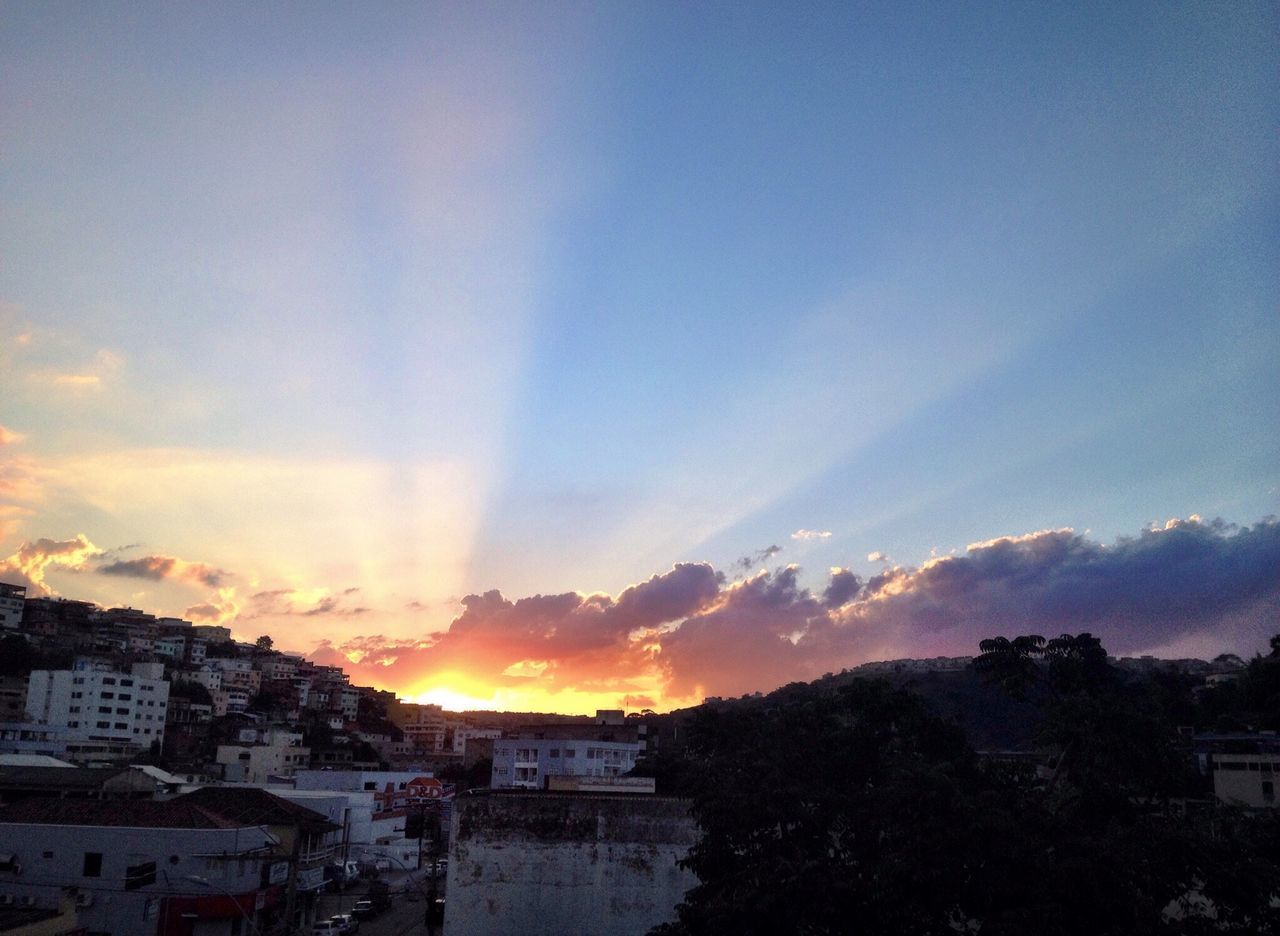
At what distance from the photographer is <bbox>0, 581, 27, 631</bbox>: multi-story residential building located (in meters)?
105

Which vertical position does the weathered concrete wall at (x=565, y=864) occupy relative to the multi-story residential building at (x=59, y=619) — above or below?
below

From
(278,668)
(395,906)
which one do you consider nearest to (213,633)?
(278,668)

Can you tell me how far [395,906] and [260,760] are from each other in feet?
126

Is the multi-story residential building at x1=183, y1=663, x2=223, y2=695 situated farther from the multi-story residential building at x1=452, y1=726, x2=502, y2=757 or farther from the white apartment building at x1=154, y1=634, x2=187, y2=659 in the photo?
the multi-story residential building at x1=452, y1=726, x2=502, y2=757

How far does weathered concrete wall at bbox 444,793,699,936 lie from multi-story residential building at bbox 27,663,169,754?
2342 inches

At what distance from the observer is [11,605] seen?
4190 inches

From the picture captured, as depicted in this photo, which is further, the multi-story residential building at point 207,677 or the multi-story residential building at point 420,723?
the multi-story residential building at point 420,723

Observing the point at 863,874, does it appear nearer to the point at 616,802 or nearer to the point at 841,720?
the point at 616,802

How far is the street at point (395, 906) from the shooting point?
36.6 m

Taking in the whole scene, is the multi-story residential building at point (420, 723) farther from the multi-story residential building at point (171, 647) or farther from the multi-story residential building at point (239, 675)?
the multi-story residential building at point (171, 647)

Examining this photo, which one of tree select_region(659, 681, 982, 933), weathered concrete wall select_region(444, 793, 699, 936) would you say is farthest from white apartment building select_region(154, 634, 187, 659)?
tree select_region(659, 681, 982, 933)

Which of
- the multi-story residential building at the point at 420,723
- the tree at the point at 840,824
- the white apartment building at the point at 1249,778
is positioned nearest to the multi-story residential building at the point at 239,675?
→ the multi-story residential building at the point at 420,723

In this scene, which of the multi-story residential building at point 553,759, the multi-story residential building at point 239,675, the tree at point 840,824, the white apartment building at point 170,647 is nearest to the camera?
the tree at point 840,824

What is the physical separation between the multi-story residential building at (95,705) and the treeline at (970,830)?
67162 millimetres
